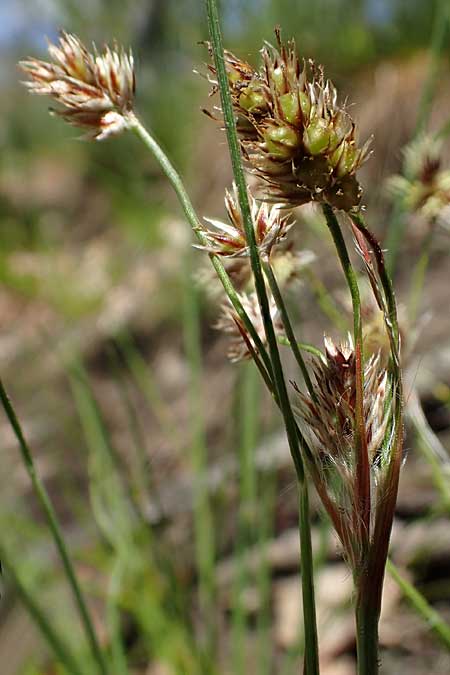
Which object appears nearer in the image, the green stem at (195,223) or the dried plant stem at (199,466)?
the green stem at (195,223)

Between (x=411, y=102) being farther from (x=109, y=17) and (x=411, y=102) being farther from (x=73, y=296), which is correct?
(x=109, y=17)

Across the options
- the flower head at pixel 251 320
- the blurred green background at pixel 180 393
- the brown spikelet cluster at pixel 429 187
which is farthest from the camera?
the blurred green background at pixel 180 393

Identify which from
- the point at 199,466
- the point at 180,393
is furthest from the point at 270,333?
the point at 180,393

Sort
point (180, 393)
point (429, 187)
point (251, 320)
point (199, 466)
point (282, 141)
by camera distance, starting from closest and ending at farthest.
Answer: point (282, 141)
point (251, 320)
point (429, 187)
point (199, 466)
point (180, 393)

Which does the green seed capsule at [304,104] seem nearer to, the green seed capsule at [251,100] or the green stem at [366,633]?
the green seed capsule at [251,100]

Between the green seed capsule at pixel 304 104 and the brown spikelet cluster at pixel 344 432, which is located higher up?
the green seed capsule at pixel 304 104

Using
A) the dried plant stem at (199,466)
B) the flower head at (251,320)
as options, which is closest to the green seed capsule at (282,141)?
the flower head at (251,320)

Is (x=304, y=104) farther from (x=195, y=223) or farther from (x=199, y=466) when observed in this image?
(x=199, y=466)

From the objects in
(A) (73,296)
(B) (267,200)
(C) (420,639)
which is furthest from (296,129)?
(A) (73,296)
